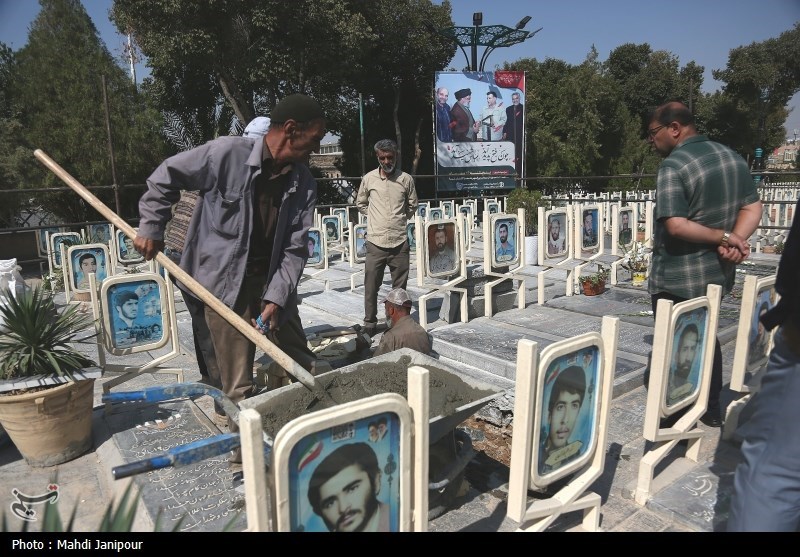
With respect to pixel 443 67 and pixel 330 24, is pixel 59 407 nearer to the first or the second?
pixel 330 24

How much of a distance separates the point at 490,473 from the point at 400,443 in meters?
1.48

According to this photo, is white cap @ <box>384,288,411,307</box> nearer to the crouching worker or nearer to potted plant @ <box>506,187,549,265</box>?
the crouching worker

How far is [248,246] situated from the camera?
9.88ft

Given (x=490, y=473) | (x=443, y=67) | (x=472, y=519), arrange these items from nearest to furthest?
(x=472, y=519) < (x=490, y=473) < (x=443, y=67)

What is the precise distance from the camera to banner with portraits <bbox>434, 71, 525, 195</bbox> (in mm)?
20641

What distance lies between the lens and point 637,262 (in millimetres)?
7574

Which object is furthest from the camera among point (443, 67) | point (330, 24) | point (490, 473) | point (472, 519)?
point (443, 67)

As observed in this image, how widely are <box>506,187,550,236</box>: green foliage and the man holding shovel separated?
8.16 m

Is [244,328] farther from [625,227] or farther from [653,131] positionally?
[625,227]

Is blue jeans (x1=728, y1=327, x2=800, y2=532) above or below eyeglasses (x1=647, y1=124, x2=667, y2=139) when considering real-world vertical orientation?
below

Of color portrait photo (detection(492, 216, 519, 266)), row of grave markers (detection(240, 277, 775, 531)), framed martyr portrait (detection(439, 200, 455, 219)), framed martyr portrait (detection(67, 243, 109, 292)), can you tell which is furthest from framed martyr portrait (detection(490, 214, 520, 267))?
framed martyr portrait (detection(439, 200, 455, 219))

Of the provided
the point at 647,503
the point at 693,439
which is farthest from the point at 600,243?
the point at 647,503

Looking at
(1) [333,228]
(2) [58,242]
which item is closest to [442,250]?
(1) [333,228]

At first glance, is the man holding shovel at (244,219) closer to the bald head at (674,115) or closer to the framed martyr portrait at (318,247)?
the bald head at (674,115)
